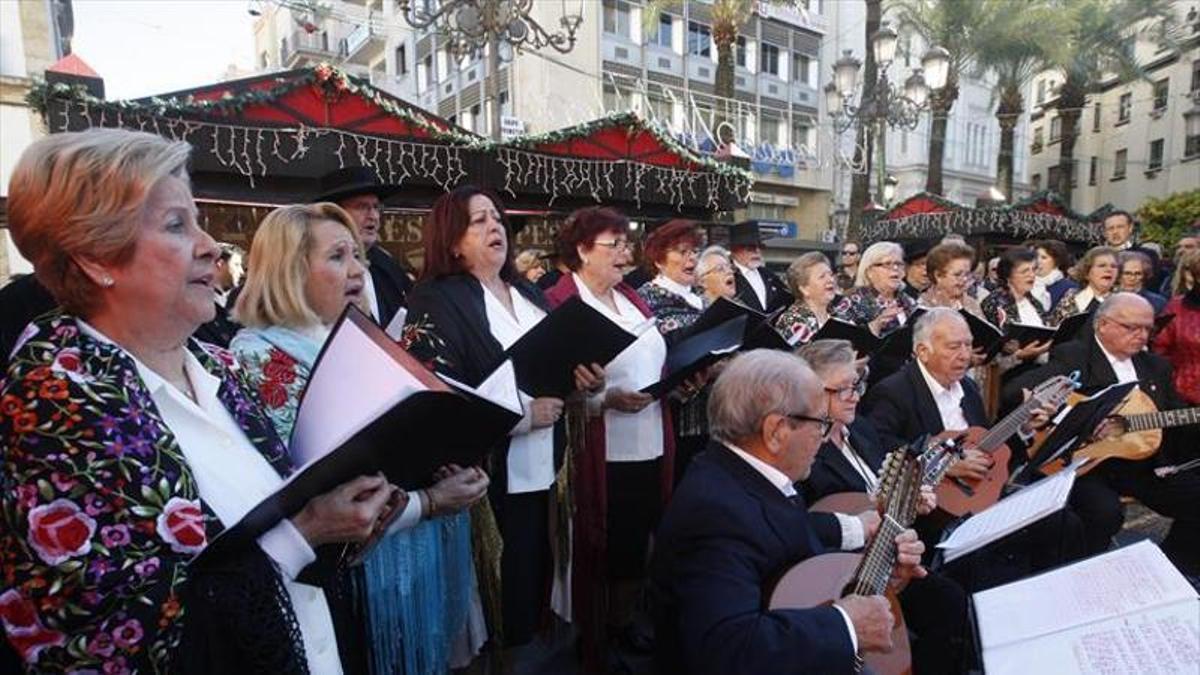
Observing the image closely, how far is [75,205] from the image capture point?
1155 mm

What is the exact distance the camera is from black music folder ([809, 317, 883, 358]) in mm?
3895

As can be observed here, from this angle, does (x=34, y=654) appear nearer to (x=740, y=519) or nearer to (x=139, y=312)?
(x=139, y=312)

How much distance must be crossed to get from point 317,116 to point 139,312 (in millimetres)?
6568

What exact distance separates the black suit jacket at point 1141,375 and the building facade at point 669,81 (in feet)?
61.6

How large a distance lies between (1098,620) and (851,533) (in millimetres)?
977

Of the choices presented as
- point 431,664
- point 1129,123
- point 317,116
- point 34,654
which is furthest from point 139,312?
point 1129,123

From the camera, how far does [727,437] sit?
82.7 inches

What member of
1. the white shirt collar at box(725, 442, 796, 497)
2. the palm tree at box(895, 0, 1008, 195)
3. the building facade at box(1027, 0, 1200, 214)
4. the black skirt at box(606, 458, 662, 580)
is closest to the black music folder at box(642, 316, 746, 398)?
the black skirt at box(606, 458, 662, 580)

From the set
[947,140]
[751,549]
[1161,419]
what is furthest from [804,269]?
[947,140]

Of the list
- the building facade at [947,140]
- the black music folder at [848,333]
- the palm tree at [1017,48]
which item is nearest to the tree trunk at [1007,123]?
the palm tree at [1017,48]

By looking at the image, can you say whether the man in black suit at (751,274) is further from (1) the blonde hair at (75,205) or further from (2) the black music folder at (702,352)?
(1) the blonde hair at (75,205)

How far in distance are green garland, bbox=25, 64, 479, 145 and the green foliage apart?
1862 cm

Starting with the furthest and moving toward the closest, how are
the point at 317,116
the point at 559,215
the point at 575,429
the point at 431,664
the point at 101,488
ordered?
the point at 559,215
the point at 317,116
the point at 575,429
the point at 431,664
the point at 101,488

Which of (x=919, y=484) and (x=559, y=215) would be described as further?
(x=559, y=215)
